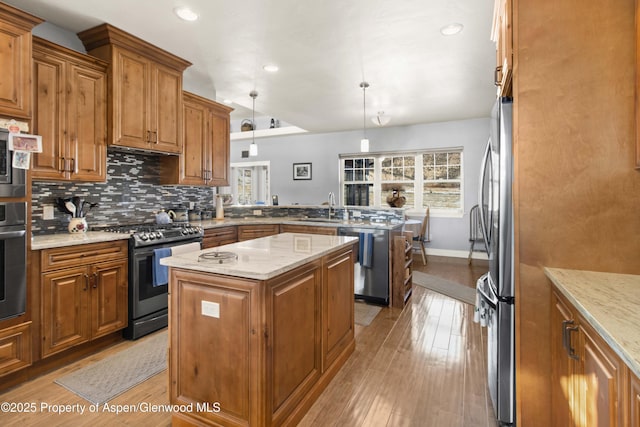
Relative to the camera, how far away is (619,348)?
0.77 meters

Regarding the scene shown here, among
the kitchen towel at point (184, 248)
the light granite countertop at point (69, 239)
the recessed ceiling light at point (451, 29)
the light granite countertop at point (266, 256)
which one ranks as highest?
the recessed ceiling light at point (451, 29)

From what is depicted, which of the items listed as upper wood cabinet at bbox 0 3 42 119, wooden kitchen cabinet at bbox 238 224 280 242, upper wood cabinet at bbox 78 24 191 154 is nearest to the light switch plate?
upper wood cabinet at bbox 0 3 42 119

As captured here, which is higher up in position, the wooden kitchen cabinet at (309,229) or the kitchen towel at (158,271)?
the wooden kitchen cabinet at (309,229)

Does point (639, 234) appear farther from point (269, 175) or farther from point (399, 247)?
point (269, 175)

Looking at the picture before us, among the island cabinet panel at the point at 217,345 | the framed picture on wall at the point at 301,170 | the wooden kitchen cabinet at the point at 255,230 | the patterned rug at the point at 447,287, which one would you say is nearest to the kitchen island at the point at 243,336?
the island cabinet panel at the point at 217,345

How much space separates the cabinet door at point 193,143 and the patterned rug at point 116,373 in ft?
6.09

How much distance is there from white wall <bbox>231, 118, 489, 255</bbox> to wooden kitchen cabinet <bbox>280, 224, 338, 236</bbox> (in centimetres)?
313

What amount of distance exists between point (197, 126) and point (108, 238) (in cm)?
183

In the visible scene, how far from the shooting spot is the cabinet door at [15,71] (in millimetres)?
2049

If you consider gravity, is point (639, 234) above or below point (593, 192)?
below

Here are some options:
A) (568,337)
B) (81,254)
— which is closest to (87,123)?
(81,254)

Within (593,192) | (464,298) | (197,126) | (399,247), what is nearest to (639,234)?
(593,192)

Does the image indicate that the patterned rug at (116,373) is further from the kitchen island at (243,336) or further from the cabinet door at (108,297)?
the kitchen island at (243,336)

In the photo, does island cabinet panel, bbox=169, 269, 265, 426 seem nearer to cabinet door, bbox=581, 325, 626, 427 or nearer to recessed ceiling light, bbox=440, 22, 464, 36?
cabinet door, bbox=581, 325, 626, 427
